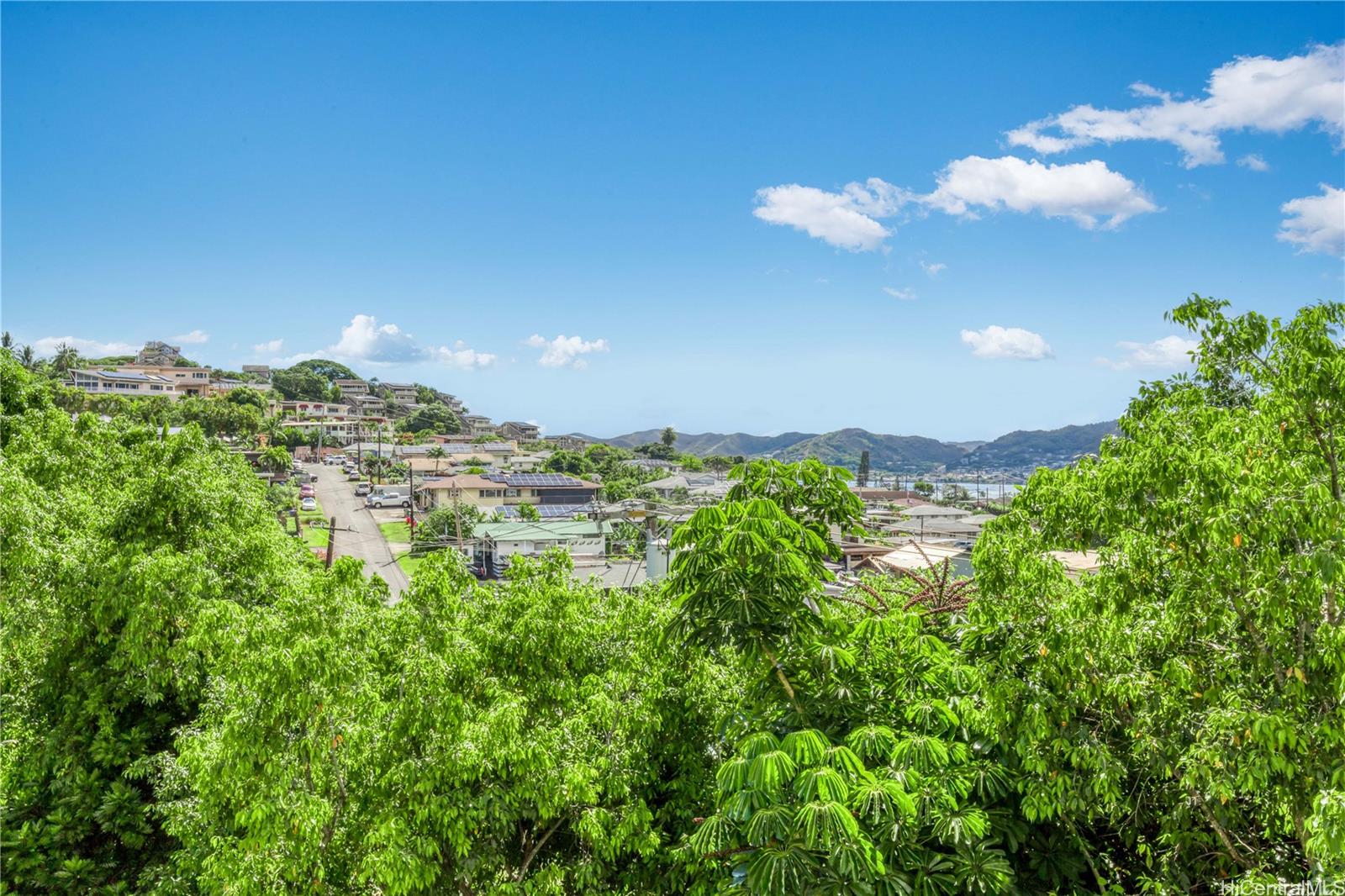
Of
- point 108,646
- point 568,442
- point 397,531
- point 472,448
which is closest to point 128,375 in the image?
point 472,448

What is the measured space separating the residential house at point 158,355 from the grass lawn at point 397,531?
78.1m

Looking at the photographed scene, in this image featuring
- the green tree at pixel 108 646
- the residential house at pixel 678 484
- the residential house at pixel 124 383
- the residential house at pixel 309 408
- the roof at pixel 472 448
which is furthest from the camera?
the residential house at pixel 309 408

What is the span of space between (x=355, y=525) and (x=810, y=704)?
Result: 51.0m

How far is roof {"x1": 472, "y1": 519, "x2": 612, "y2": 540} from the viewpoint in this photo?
139 ft

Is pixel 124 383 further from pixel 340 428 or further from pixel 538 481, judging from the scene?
pixel 538 481

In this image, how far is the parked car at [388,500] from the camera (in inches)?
2301

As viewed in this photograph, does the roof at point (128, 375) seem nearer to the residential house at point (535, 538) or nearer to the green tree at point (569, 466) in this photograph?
the green tree at point (569, 466)

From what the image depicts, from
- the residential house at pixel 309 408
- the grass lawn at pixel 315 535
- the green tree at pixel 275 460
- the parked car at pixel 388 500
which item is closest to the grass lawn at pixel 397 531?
the grass lawn at pixel 315 535

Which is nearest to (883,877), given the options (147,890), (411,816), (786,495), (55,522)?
(786,495)

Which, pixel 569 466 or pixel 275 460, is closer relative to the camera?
pixel 275 460

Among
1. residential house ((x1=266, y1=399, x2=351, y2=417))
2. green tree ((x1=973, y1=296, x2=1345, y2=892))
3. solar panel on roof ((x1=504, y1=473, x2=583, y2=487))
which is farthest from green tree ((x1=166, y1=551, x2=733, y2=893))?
residential house ((x1=266, y1=399, x2=351, y2=417))

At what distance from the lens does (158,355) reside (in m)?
119

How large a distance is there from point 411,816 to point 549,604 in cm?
214

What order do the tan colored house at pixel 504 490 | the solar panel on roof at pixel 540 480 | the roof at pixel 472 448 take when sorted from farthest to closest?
1. the roof at pixel 472 448
2. the solar panel on roof at pixel 540 480
3. the tan colored house at pixel 504 490
